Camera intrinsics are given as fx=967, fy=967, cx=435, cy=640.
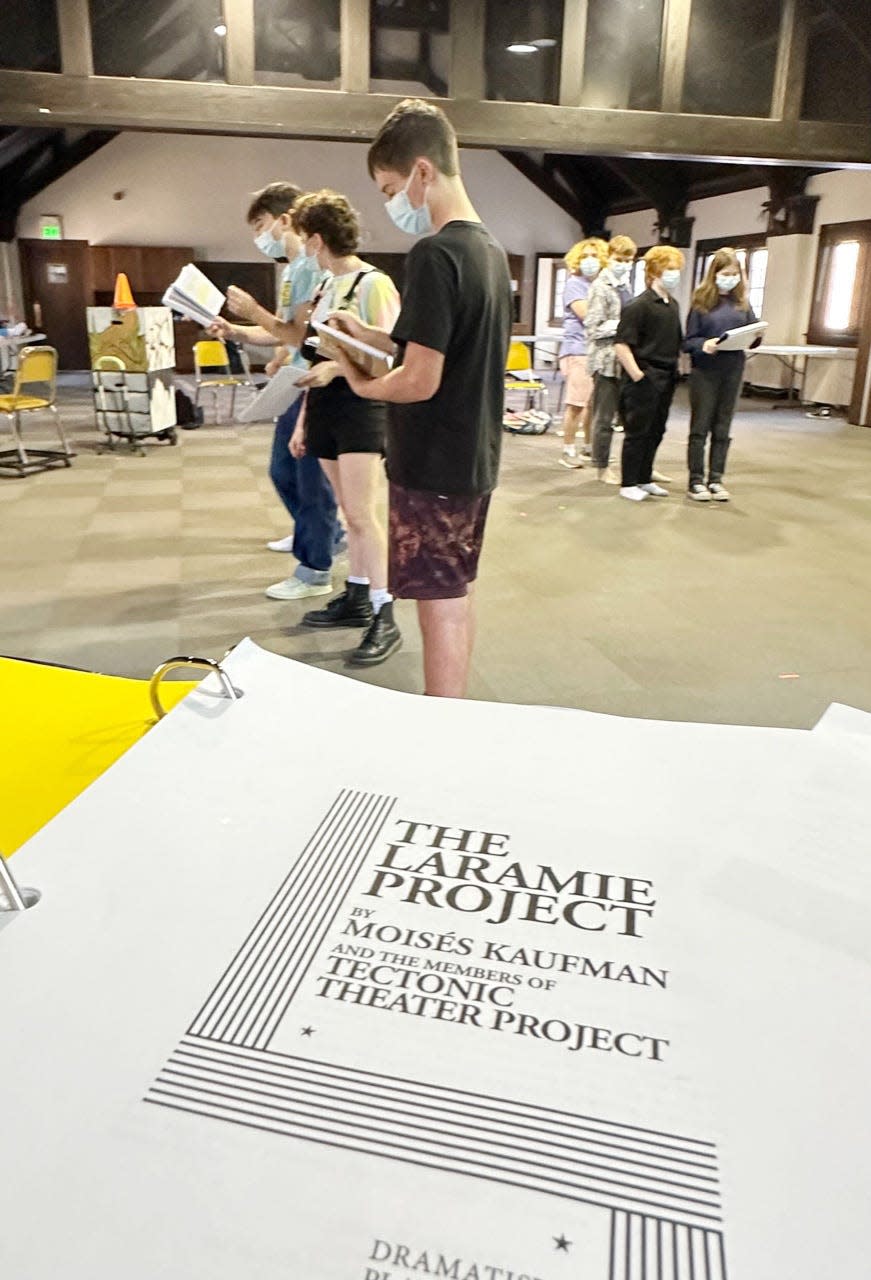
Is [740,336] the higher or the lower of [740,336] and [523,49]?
the lower

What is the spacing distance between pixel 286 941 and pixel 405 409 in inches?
57.0

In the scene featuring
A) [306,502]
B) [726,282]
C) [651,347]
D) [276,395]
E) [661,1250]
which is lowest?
[306,502]

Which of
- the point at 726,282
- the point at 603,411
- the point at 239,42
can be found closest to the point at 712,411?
the point at 726,282

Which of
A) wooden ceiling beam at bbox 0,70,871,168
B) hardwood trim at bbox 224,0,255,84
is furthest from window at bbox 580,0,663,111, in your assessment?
hardwood trim at bbox 224,0,255,84

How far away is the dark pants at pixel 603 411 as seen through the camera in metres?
5.70

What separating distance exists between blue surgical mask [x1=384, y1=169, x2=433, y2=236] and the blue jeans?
1271 mm

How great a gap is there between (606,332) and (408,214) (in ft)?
12.5

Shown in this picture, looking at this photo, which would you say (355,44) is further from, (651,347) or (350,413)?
(350,413)

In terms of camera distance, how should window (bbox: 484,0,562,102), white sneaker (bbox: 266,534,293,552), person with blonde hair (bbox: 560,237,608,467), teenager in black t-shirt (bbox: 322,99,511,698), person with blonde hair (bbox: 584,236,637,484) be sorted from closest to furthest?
1. teenager in black t-shirt (bbox: 322,99,511,698)
2. white sneaker (bbox: 266,534,293,552)
3. person with blonde hair (bbox: 584,236,637,484)
4. person with blonde hair (bbox: 560,237,608,467)
5. window (bbox: 484,0,562,102)

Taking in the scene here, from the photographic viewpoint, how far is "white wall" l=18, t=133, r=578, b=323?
13.2 meters

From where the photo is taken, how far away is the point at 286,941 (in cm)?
54

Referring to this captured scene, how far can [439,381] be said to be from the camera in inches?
70.4

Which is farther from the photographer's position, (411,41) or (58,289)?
(58,289)

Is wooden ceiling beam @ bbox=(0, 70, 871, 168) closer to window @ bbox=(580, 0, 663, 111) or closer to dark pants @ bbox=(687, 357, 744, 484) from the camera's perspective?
window @ bbox=(580, 0, 663, 111)
